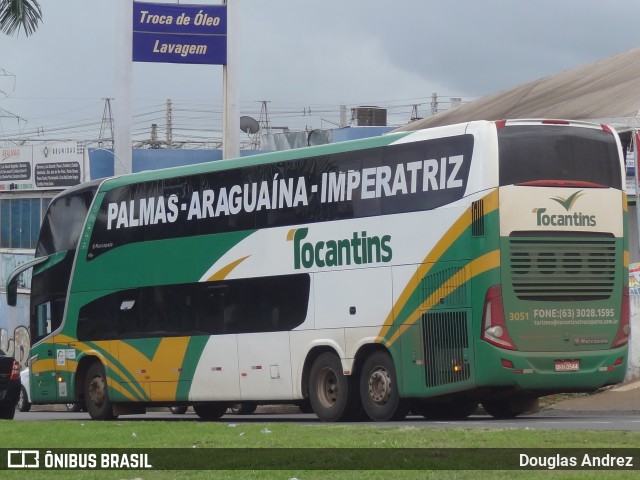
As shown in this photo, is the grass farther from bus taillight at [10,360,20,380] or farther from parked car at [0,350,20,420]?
bus taillight at [10,360,20,380]

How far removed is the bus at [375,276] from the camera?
18.6 m

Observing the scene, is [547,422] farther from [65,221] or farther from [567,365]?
[65,221]

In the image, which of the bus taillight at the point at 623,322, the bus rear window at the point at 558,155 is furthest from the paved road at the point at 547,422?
the bus rear window at the point at 558,155

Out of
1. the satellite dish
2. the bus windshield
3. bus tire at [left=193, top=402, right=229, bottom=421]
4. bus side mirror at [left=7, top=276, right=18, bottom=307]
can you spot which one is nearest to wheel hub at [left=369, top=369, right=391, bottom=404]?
bus tire at [left=193, top=402, right=229, bottom=421]

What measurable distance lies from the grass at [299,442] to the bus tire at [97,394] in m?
6.15

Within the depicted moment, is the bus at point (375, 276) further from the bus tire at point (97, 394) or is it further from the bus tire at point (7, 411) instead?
the bus tire at point (7, 411)

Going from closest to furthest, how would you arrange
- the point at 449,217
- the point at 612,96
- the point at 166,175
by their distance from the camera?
the point at 449,217 → the point at 166,175 → the point at 612,96

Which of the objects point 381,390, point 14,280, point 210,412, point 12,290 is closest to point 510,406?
point 381,390

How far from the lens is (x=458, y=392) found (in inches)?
744

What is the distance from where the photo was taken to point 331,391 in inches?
827

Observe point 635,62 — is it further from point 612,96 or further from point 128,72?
point 128,72

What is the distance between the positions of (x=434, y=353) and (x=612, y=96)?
11.3 m

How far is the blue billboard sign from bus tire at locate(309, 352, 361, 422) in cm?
1517

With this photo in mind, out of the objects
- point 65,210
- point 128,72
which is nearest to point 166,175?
point 65,210
